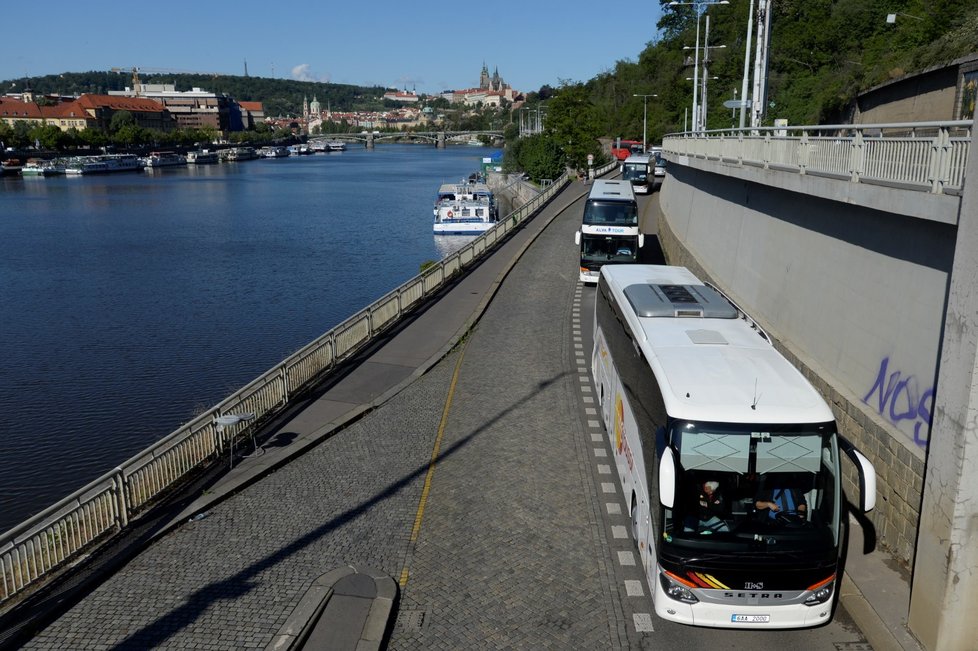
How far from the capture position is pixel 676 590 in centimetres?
870

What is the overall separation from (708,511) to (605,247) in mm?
21776

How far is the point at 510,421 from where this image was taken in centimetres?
1625

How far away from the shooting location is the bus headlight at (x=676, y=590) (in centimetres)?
866

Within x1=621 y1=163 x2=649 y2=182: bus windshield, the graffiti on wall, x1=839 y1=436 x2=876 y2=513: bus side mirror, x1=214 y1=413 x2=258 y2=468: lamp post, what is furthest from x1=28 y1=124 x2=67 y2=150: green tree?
x1=839 y1=436 x2=876 y2=513: bus side mirror

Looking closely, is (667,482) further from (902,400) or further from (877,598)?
(902,400)

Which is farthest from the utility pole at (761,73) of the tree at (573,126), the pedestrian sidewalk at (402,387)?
the tree at (573,126)

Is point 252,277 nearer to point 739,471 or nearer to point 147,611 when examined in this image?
point 147,611

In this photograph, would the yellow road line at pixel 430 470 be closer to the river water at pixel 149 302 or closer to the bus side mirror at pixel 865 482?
the bus side mirror at pixel 865 482

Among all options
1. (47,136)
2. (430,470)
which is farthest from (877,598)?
(47,136)

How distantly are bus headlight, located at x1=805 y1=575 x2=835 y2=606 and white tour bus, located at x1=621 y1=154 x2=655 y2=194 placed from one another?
55630 mm

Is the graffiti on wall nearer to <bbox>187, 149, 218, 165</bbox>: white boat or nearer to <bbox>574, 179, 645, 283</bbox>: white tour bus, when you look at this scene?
<bbox>574, 179, 645, 283</bbox>: white tour bus

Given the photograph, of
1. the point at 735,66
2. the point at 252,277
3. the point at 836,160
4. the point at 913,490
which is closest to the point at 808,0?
the point at 735,66

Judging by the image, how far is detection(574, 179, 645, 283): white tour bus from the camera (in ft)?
96.8

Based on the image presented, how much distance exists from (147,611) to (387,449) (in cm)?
594
